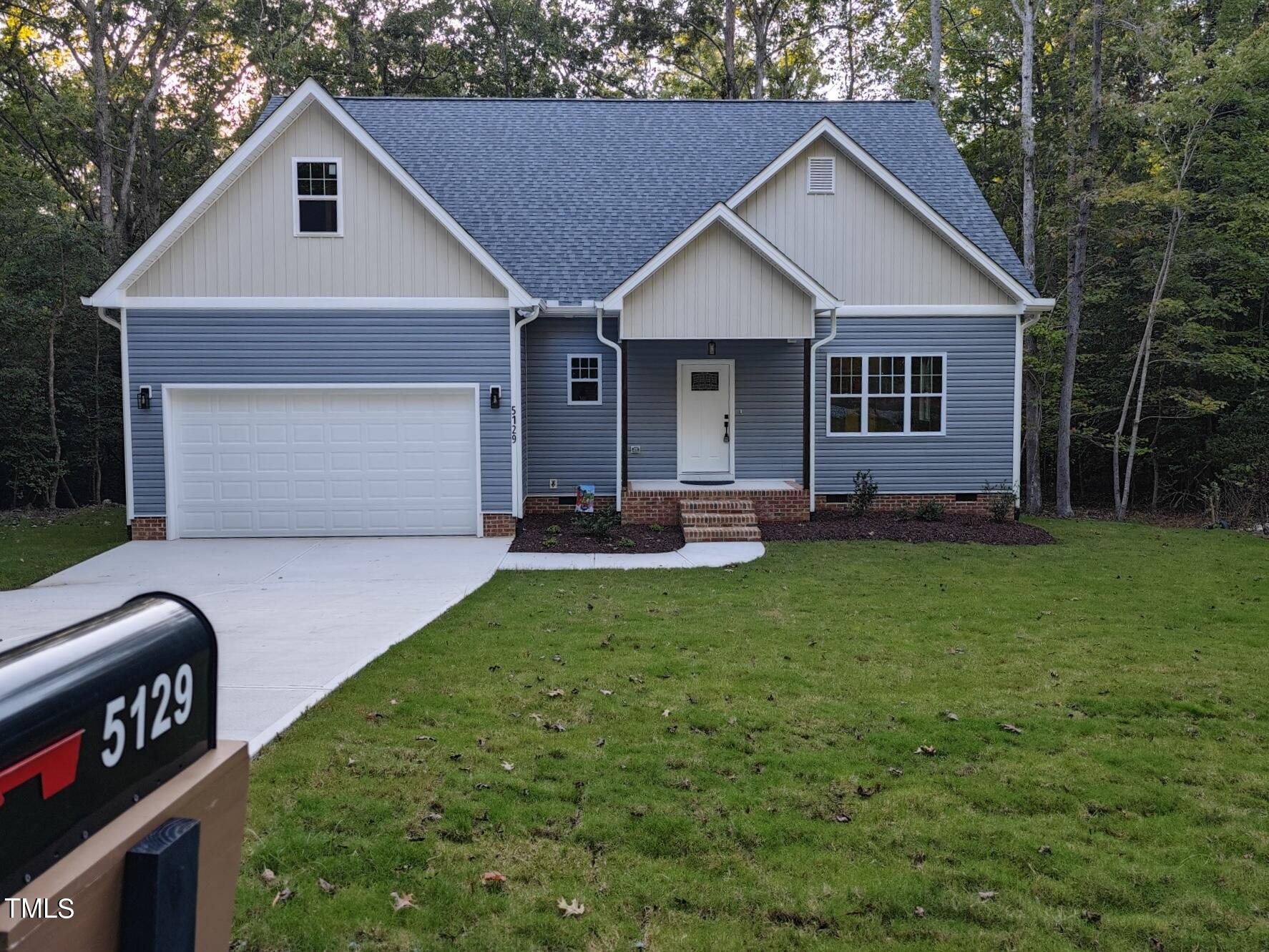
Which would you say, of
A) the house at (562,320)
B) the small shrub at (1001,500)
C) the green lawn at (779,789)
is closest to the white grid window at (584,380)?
the house at (562,320)

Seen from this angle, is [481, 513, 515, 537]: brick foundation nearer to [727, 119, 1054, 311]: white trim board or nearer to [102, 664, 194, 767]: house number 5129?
[727, 119, 1054, 311]: white trim board

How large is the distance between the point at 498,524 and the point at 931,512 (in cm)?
702

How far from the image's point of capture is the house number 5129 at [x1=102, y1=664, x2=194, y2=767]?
1.76 metres

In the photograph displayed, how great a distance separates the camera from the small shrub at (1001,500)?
15258 millimetres

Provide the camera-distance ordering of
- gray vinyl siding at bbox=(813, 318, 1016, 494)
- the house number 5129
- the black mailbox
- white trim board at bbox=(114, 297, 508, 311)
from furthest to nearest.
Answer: gray vinyl siding at bbox=(813, 318, 1016, 494) < white trim board at bbox=(114, 297, 508, 311) < the house number 5129 < the black mailbox

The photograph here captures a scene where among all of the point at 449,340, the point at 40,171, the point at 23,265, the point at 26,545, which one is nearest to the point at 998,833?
the point at 449,340

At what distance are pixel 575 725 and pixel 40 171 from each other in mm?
25531

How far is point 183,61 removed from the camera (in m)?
24.9

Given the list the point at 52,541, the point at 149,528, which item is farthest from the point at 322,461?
the point at 52,541

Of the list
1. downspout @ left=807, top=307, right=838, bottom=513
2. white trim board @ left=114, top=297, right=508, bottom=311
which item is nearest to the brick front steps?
downspout @ left=807, top=307, right=838, bottom=513

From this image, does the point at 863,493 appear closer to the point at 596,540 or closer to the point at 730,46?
the point at 596,540

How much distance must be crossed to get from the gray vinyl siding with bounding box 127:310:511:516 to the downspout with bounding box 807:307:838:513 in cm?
498

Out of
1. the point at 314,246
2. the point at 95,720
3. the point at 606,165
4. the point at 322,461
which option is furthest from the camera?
the point at 606,165

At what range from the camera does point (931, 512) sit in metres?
14.9
